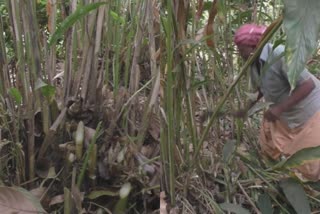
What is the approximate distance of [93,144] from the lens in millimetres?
1121

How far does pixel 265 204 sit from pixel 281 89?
43 cm

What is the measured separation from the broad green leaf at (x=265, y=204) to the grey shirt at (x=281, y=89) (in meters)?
0.39

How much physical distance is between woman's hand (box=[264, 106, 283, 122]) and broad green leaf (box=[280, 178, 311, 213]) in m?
0.36

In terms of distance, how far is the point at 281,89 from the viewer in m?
1.49

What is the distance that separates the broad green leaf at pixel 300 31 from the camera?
0.56m

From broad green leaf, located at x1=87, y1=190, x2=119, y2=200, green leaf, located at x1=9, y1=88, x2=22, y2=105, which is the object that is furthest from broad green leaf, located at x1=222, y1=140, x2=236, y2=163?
green leaf, located at x1=9, y1=88, x2=22, y2=105

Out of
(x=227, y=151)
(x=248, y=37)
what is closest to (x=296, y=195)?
(x=227, y=151)

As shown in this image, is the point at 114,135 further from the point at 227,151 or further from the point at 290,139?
the point at 290,139

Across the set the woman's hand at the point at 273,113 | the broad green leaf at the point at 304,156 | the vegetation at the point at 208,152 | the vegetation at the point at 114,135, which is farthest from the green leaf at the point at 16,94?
the woman's hand at the point at 273,113

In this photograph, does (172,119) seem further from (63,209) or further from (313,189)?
(313,189)

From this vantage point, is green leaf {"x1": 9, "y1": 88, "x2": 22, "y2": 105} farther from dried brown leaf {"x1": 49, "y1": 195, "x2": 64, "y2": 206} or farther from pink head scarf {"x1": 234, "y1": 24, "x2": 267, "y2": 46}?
pink head scarf {"x1": 234, "y1": 24, "x2": 267, "y2": 46}

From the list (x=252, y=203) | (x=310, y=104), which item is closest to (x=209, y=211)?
(x=252, y=203)

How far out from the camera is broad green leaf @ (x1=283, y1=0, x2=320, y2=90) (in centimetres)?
56

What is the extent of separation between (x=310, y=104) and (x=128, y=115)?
0.60 meters
